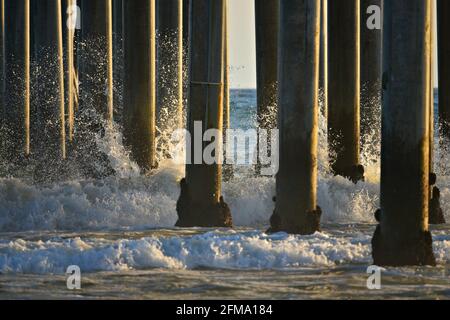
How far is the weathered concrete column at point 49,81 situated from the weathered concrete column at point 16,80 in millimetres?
2289

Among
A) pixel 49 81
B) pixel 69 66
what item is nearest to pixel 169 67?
pixel 49 81

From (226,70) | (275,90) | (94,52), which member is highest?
(94,52)

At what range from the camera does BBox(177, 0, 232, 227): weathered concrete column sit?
14938mm

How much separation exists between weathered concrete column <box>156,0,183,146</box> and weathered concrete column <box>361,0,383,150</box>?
3.04 meters

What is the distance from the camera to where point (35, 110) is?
25.1 m

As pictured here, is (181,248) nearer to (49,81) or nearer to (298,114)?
(298,114)

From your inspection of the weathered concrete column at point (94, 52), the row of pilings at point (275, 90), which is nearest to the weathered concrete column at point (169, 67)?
the row of pilings at point (275, 90)

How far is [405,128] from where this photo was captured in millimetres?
11383

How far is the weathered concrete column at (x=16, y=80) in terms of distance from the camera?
2545 cm

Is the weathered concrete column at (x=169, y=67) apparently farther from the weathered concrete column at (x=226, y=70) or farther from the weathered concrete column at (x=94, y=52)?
the weathered concrete column at (x=226, y=70)

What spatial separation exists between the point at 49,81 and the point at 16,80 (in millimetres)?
2779

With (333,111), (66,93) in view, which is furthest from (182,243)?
(66,93)

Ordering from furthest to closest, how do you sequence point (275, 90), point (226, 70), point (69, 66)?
point (69, 66), point (275, 90), point (226, 70)

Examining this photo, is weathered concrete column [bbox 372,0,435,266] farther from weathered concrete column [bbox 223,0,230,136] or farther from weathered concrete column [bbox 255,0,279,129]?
weathered concrete column [bbox 255,0,279,129]
